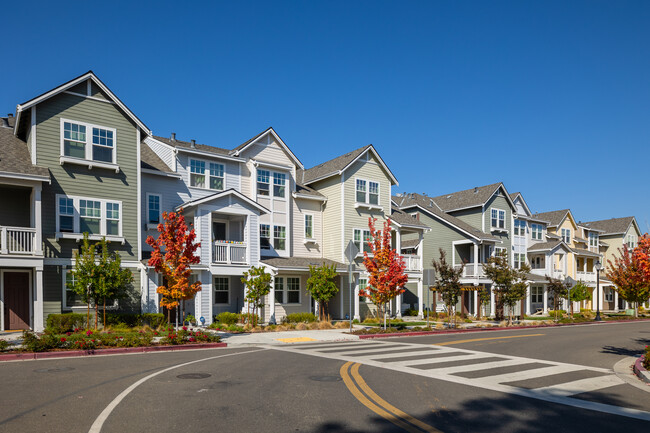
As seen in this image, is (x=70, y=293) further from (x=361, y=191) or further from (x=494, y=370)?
(x=361, y=191)

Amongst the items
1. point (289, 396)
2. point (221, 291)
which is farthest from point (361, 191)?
point (289, 396)

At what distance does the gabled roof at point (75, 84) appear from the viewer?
2227cm

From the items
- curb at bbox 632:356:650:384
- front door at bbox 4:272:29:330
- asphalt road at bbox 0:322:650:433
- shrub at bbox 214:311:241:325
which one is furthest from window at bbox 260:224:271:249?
curb at bbox 632:356:650:384

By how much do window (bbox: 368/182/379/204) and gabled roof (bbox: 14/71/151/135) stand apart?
15.2m

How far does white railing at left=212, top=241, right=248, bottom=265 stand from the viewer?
27.3 metres

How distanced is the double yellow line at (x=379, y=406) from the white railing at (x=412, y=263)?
24456 millimetres

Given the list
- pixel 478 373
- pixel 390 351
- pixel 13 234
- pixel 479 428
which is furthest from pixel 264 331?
pixel 479 428

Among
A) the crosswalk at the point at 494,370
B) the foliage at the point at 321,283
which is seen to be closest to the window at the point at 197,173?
the foliage at the point at 321,283

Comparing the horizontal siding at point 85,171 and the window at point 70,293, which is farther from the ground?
the horizontal siding at point 85,171

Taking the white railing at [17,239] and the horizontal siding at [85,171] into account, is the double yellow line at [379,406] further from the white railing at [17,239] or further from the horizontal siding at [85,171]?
the horizontal siding at [85,171]

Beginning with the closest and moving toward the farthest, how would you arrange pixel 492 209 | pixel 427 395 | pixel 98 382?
pixel 427 395 < pixel 98 382 < pixel 492 209

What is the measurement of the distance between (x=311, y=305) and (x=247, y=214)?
727 centimetres

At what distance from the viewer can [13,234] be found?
70.1ft

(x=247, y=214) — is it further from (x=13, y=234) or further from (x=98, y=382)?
(x=98, y=382)
